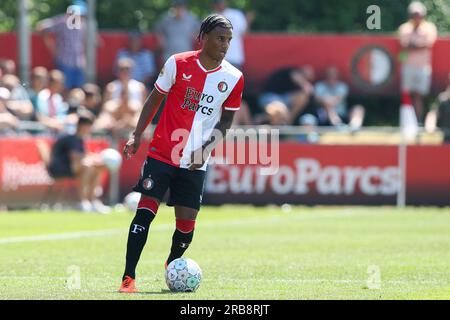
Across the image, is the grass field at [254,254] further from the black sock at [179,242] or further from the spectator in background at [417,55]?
the spectator in background at [417,55]

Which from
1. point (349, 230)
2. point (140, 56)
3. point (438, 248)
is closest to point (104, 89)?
point (140, 56)

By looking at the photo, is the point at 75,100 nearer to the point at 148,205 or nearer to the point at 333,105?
the point at 333,105

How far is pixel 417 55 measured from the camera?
86.5 feet

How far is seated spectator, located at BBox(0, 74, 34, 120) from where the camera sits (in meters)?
23.1

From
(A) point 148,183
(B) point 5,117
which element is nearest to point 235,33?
(B) point 5,117

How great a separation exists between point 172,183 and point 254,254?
12.9ft

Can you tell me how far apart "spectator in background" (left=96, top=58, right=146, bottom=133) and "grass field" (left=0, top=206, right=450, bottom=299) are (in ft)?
8.50

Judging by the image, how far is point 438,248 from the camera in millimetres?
15430

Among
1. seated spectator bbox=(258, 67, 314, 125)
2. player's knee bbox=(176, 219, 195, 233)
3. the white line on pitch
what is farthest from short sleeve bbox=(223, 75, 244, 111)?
seated spectator bbox=(258, 67, 314, 125)

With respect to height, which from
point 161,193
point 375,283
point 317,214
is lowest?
point 317,214

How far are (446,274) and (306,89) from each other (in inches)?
560

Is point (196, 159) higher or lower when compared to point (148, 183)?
higher

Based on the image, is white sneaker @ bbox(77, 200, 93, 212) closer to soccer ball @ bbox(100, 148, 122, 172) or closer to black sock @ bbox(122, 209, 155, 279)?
soccer ball @ bbox(100, 148, 122, 172)

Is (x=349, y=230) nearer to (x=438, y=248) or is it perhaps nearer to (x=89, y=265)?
(x=438, y=248)
